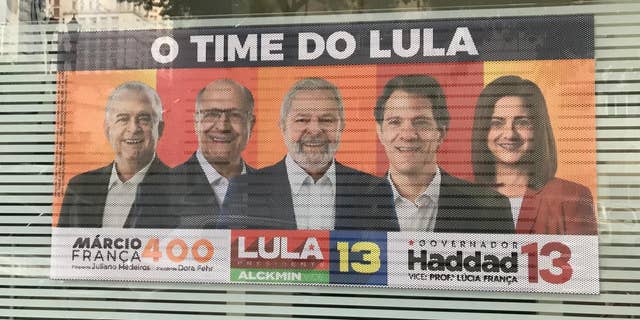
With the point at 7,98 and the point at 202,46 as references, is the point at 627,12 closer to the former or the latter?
the point at 202,46

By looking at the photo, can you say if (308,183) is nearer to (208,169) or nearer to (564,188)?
(208,169)

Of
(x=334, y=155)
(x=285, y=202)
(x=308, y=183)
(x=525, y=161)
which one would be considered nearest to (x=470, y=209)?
(x=525, y=161)

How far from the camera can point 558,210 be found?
3.52m

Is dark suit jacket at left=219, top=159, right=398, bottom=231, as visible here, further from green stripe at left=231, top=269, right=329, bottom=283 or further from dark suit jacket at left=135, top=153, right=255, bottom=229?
green stripe at left=231, top=269, right=329, bottom=283

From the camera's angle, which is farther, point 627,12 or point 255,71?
point 255,71

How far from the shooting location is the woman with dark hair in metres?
3.50

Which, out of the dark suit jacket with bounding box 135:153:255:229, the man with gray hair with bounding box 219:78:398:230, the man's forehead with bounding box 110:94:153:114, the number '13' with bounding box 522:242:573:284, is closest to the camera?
the number '13' with bounding box 522:242:573:284

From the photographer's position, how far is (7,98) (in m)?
4.04

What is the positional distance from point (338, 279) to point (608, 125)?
1748mm

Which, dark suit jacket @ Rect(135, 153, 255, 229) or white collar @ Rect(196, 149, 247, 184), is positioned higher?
white collar @ Rect(196, 149, 247, 184)

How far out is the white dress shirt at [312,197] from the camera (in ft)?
12.1

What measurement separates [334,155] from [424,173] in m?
0.54

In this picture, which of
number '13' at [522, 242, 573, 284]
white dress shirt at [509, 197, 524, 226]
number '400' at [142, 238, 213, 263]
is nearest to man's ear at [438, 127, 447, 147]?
white dress shirt at [509, 197, 524, 226]

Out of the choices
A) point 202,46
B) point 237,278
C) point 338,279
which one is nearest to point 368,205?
point 338,279
